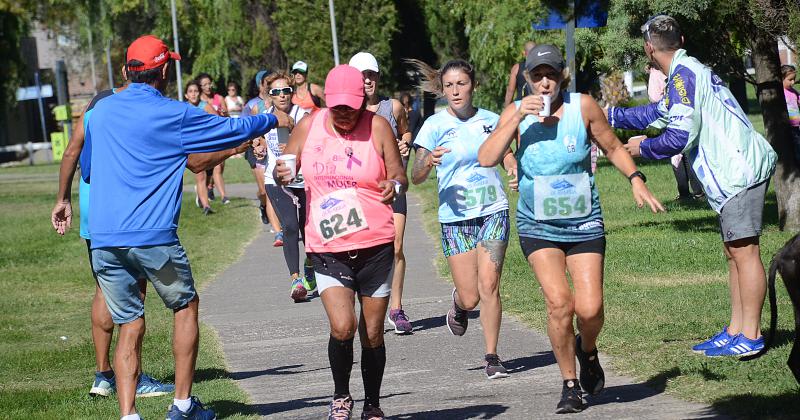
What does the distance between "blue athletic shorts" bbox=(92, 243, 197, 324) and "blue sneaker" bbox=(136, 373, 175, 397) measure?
1316 millimetres

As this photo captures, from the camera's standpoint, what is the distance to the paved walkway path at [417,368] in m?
7.00

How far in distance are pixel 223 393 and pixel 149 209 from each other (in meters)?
1.71

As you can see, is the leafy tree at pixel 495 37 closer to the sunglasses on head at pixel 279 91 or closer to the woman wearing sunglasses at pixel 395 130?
the sunglasses on head at pixel 279 91

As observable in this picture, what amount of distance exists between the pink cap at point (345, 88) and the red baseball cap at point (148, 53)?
963mm

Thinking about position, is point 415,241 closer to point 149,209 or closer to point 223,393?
point 223,393

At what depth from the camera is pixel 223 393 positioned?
780 centimetres

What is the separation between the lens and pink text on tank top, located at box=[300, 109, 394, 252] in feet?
21.4

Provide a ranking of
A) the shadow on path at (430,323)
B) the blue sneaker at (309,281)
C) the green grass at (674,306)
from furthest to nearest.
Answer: the blue sneaker at (309,281)
the shadow on path at (430,323)
the green grass at (674,306)

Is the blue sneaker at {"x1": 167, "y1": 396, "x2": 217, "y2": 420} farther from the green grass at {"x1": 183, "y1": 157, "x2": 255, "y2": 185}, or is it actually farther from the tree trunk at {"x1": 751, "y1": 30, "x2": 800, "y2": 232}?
the green grass at {"x1": 183, "y1": 157, "x2": 255, "y2": 185}

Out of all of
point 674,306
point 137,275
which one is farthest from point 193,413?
point 674,306

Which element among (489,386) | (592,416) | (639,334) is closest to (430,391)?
(489,386)

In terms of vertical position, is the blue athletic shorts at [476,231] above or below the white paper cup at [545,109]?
below

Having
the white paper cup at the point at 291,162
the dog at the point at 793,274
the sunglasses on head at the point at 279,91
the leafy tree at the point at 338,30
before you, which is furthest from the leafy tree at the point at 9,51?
the dog at the point at 793,274

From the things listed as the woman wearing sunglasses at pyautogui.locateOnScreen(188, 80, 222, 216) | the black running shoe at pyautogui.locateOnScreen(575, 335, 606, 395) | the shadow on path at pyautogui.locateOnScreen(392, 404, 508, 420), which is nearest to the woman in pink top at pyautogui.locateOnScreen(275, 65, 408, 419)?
the shadow on path at pyautogui.locateOnScreen(392, 404, 508, 420)
